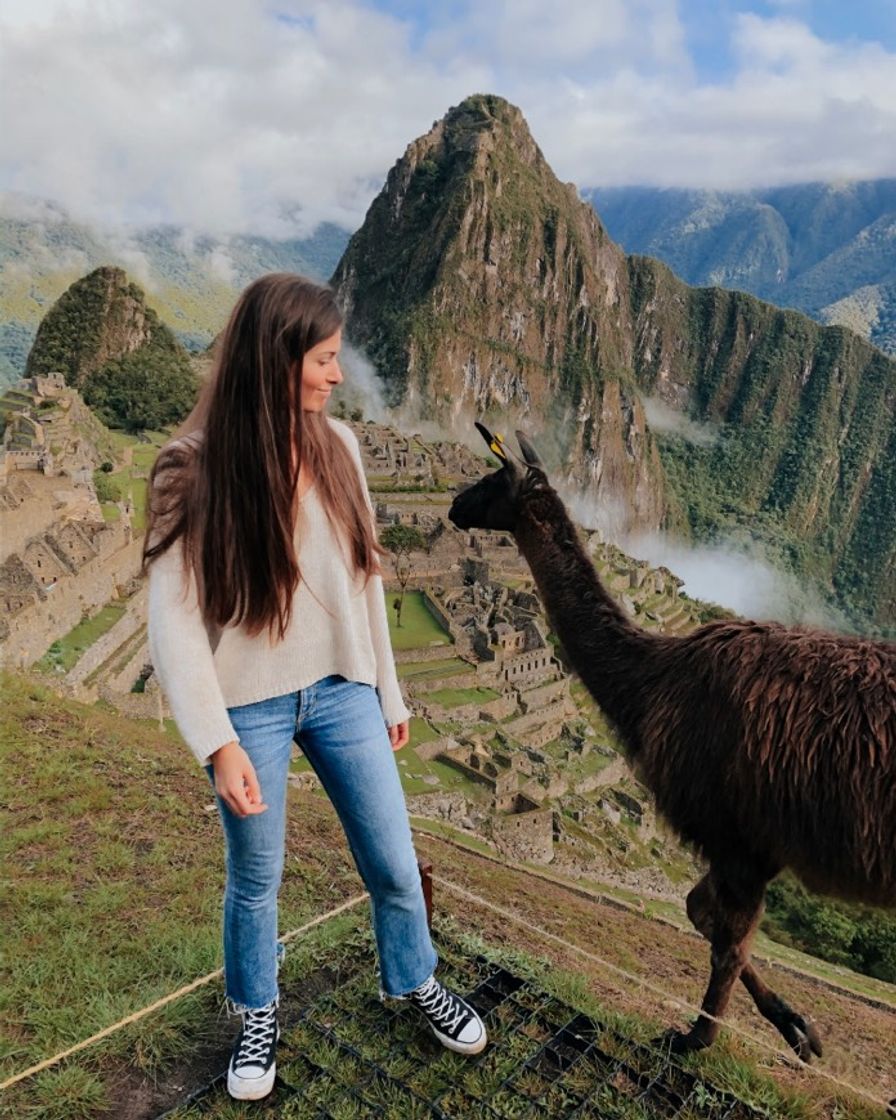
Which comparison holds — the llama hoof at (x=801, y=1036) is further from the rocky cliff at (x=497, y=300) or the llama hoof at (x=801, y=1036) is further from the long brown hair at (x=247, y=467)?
the rocky cliff at (x=497, y=300)

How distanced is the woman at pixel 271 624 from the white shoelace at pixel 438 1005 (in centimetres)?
4

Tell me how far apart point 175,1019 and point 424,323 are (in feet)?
247

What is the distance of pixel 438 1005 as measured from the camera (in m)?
2.05

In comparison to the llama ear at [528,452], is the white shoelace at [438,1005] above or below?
below

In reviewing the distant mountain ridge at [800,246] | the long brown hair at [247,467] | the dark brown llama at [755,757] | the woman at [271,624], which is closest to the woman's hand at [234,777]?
the woman at [271,624]

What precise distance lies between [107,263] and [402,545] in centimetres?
6872

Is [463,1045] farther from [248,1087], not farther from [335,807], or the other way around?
[335,807]

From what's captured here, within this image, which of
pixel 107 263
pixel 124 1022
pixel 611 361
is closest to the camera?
pixel 124 1022

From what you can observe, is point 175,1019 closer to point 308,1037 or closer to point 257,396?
point 308,1037

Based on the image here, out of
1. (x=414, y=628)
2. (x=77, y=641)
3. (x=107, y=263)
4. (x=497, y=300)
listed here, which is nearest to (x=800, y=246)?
(x=497, y=300)

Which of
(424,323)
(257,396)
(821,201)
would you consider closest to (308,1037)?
(257,396)

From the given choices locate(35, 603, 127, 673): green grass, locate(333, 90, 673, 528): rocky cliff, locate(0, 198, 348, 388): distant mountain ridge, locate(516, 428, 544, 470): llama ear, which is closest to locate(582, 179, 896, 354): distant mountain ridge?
locate(333, 90, 673, 528): rocky cliff

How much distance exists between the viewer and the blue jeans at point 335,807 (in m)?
1.75

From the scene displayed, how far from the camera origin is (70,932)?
250 cm
